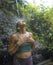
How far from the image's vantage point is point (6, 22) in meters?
2.66

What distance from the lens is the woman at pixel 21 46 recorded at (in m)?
1.96

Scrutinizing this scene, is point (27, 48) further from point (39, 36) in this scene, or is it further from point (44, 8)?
point (44, 8)

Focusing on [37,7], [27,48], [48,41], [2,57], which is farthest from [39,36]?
[27,48]

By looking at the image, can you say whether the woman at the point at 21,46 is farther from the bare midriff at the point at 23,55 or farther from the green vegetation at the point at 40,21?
the green vegetation at the point at 40,21

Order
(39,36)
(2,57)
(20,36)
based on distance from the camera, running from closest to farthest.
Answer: (20,36), (2,57), (39,36)

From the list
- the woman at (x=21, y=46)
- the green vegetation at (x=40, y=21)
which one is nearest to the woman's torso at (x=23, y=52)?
the woman at (x=21, y=46)

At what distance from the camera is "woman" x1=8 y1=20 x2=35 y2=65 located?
77.0 inches

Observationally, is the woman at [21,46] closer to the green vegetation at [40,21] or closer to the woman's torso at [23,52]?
the woman's torso at [23,52]

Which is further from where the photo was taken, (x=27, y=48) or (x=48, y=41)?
(x=48, y=41)

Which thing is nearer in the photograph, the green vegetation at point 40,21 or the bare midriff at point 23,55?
the bare midriff at point 23,55

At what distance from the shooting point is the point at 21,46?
6.48ft

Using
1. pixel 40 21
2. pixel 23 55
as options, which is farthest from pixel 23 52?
pixel 40 21

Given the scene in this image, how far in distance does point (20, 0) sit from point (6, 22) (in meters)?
0.53

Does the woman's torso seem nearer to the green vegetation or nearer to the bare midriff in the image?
the bare midriff
